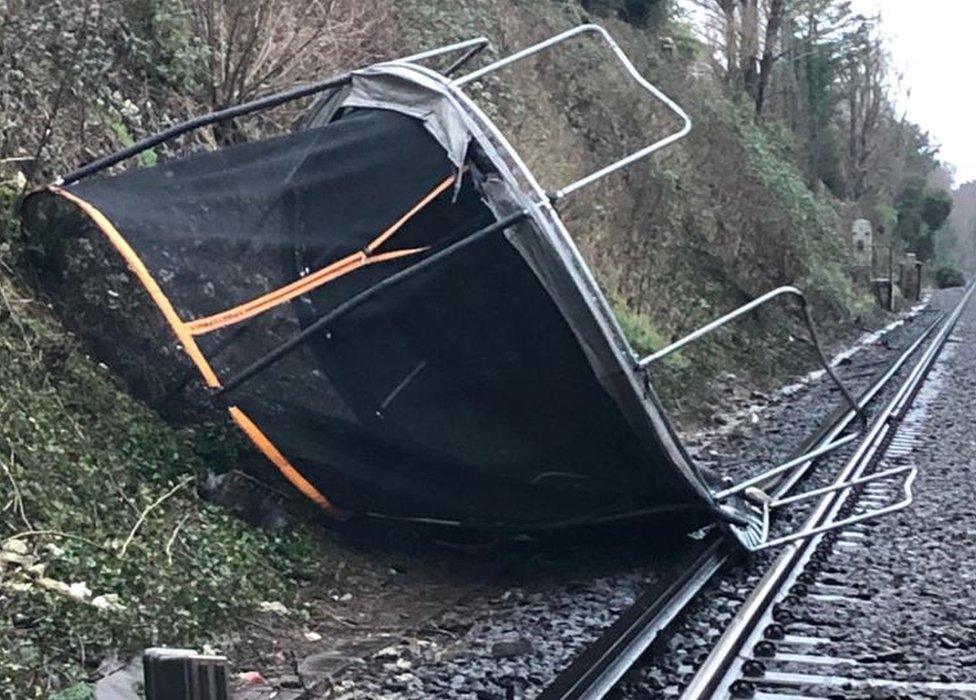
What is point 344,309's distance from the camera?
7.00 metres

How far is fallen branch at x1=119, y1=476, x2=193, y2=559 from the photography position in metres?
6.13

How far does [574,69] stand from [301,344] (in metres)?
15.9

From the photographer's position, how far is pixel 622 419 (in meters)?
7.31

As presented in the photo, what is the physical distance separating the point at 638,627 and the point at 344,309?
86.6 inches

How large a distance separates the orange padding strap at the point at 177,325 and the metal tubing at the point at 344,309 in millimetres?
163

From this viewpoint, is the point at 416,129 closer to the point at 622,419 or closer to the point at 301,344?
the point at 301,344

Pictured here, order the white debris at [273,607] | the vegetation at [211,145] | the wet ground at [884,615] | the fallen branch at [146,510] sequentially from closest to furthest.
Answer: the wet ground at [884,615] → the vegetation at [211,145] → the fallen branch at [146,510] → the white debris at [273,607]

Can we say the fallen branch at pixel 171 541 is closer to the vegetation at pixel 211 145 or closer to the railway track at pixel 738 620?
the vegetation at pixel 211 145

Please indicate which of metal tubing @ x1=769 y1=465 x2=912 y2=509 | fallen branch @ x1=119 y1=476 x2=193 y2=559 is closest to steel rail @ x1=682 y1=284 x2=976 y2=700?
metal tubing @ x1=769 y1=465 x2=912 y2=509

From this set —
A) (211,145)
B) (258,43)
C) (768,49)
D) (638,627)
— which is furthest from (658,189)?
(768,49)

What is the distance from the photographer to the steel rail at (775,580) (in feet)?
18.2

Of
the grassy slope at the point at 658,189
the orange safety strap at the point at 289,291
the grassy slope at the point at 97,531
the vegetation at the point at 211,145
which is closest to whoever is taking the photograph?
the grassy slope at the point at 97,531

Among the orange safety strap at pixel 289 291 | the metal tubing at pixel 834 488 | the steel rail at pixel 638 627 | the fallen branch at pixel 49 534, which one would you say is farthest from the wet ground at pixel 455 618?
the orange safety strap at pixel 289 291

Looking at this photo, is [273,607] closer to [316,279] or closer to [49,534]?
[49,534]
